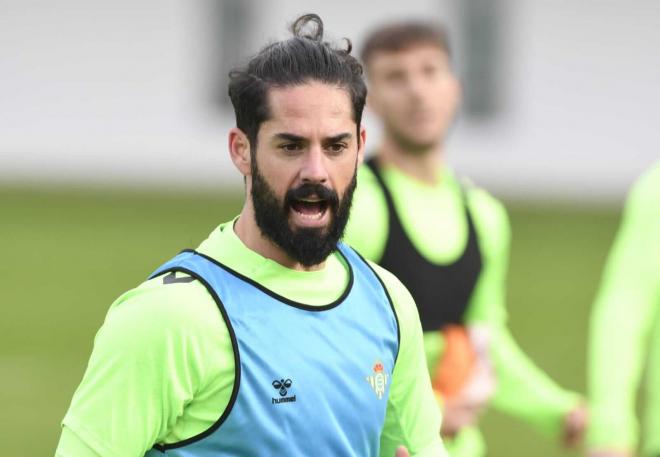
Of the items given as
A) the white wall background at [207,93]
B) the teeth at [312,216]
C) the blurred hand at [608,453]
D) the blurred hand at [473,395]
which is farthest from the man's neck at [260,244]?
the white wall background at [207,93]

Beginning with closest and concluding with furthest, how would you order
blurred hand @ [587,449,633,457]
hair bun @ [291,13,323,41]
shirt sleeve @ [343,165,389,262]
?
hair bun @ [291,13,323,41] < blurred hand @ [587,449,633,457] < shirt sleeve @ [343,165,389,262]

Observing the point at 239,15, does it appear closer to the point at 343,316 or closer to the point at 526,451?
the point at 526,451

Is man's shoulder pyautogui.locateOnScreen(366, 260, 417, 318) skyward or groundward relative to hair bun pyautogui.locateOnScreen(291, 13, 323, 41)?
groundward

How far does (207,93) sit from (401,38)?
22.5 m

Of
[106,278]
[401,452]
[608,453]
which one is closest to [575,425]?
[608,453]

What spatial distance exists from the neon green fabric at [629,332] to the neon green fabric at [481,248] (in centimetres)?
99

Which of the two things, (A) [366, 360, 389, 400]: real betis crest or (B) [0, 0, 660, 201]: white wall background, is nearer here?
(A) [366, 360, 389, 400]: real betis crest

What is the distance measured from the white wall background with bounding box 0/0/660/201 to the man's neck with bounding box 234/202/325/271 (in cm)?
2435

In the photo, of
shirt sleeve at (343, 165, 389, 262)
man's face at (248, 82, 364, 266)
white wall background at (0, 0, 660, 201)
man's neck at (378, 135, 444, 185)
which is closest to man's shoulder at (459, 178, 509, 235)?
man's neck at (378, 135, 444, 185)

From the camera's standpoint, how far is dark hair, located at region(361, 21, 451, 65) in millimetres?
6668

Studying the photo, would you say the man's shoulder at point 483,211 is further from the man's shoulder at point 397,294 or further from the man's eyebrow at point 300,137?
the man's eyebrow at point 300,137

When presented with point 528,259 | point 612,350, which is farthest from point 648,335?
point 528,259

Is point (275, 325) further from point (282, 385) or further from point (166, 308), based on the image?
point (166, 308)

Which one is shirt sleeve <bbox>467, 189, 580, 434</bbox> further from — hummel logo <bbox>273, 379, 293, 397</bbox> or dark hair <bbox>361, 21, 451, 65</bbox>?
hummel logo <bbox>273, 379, 293, 397</bbox>
